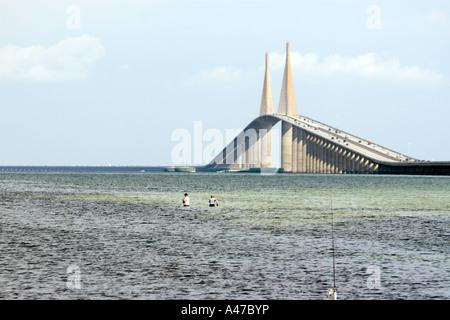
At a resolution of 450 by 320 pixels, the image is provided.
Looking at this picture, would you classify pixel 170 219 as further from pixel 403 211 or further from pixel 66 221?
pixel 403 211

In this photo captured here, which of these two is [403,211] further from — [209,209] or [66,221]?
[66,221]

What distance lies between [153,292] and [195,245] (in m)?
10.1

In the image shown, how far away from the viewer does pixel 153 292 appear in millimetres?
17078

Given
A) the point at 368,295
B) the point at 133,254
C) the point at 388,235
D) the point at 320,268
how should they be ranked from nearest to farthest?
1. the point at 368,295
2. the point at 320,268
3. the point at 133,254
4. the point at 388,235

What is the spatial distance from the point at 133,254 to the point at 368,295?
9.97 metres

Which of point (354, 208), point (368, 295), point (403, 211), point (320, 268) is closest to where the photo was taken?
point (368, 295)

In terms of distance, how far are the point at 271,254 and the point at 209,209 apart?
86.4 feet
